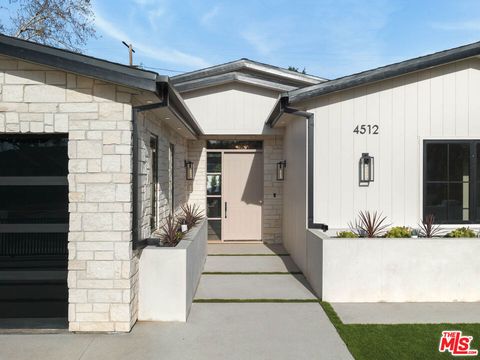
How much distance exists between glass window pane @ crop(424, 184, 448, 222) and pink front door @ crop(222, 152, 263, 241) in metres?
4.45

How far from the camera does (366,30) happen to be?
1648cm

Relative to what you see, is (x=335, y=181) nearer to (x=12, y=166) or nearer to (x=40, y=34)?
(x=12, y=166)

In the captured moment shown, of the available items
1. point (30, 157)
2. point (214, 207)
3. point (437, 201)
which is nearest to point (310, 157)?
point (437, 201)

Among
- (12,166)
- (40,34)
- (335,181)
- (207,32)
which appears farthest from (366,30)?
(12,166)

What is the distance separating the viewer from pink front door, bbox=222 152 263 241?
10312mm

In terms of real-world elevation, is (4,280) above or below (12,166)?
below

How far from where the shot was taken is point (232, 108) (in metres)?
9.86

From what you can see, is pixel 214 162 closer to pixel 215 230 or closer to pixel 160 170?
pixel 215 230

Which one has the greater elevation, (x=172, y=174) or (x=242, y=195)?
(x=172, y=174)

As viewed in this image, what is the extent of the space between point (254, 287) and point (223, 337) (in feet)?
6.19

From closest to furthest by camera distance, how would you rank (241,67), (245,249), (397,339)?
(397,339) → (245,249) → (241,67)

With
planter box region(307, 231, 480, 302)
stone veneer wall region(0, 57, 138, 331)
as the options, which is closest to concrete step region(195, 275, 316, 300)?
planter box region(307, 231, 480, 302)

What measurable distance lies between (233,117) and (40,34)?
36.0 ft

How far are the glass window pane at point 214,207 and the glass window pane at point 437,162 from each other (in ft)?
17.5
